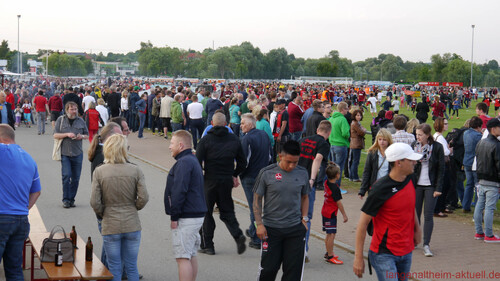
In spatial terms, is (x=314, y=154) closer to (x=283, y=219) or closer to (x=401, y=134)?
(x=401, y=134)

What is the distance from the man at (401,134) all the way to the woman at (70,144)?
230 inches

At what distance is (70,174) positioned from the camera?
1142 cm

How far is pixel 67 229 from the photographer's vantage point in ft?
32.0

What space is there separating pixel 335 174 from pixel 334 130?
542 centimetres

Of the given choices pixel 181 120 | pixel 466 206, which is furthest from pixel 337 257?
pixel 181 120

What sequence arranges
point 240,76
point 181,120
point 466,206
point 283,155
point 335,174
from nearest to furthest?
point 283,155 → point 335,174 → point 466,206 → point 181,120 → point 240,76

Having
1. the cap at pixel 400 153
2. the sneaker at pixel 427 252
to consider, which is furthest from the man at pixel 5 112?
the cap at pixel 400 153

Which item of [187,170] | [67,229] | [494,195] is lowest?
[67,229]

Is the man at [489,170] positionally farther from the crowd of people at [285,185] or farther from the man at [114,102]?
the man at [114,102]

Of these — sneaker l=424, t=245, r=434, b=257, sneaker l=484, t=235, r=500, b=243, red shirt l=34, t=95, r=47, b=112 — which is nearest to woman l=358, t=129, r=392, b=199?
sneaker l=424, t=245, r=434, b=257

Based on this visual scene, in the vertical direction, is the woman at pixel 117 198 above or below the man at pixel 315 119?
below

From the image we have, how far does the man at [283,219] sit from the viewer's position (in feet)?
19.7

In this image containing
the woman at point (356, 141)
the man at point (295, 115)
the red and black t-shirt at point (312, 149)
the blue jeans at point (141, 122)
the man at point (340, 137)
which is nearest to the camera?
the red and black t-shirt at point (312, 149)

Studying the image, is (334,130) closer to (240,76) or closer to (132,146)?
(132,146)
